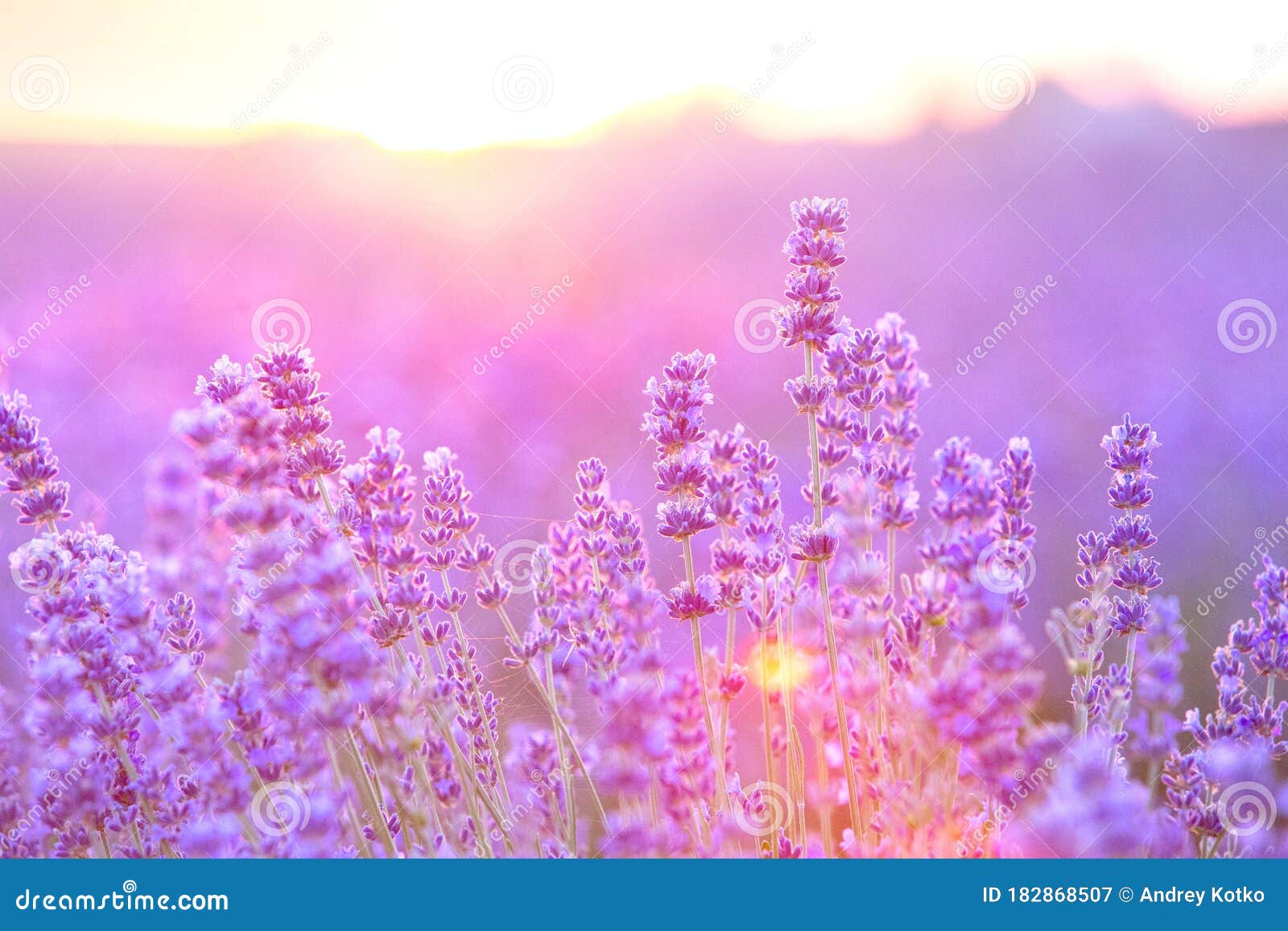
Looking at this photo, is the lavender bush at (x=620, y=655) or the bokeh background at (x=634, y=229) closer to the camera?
the lavender bush at (x=620, y=655)

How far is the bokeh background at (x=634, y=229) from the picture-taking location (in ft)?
6.26

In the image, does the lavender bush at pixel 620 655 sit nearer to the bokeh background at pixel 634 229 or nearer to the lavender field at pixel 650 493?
the lavender field at pixel 650 493

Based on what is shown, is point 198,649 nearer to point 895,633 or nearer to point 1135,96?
point 895,633

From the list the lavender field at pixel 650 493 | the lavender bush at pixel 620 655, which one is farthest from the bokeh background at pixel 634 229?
the lavender bush at pixel 620 655

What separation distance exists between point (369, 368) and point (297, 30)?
826mm

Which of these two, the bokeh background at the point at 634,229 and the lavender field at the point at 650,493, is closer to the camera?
the lavender field at the point at 650,493

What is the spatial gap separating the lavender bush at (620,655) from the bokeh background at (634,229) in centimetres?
79

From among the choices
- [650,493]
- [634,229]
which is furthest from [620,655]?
[634,229]

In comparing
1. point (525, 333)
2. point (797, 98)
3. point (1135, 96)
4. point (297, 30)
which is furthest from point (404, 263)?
point (1135, 96)

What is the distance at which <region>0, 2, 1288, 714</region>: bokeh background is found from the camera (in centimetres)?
191

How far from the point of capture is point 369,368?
2.40 metres

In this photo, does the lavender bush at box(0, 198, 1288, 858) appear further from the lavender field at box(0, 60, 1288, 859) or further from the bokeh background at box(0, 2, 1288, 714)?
the bokeh background at box(0, 2, 1288, 714)

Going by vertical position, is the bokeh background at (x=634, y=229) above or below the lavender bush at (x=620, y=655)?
above

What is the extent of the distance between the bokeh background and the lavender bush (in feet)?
2.58
